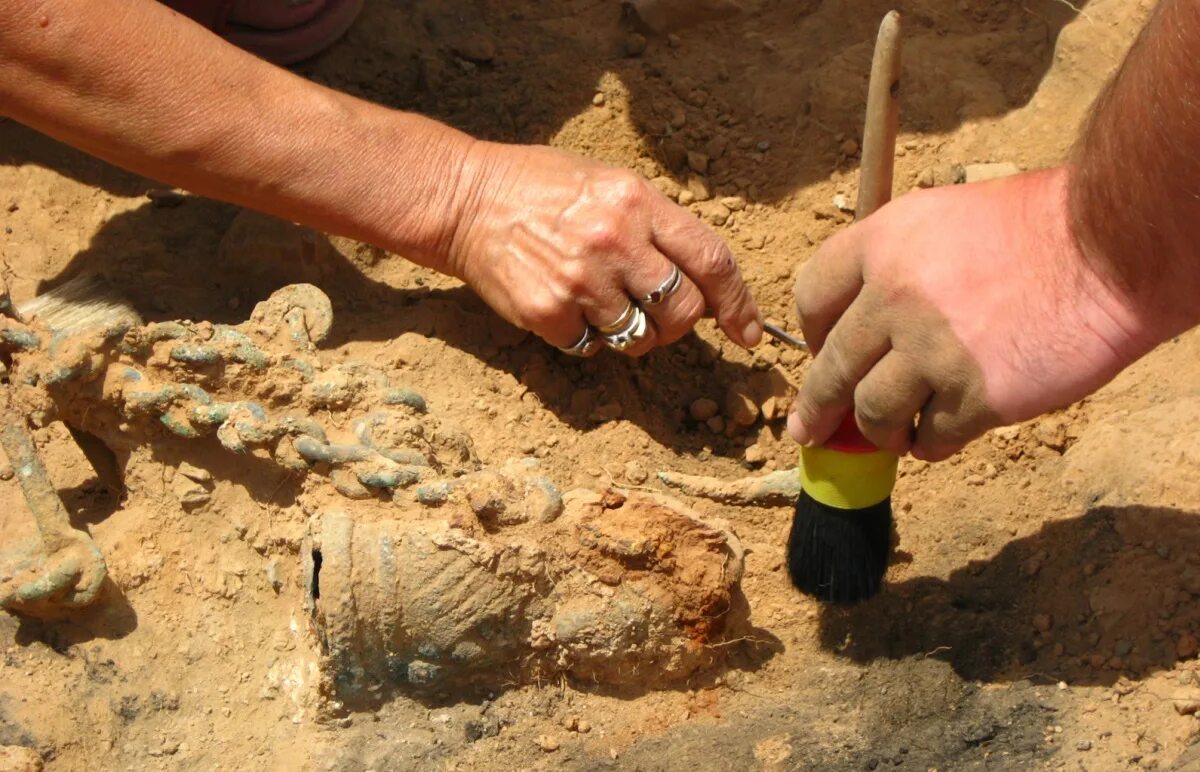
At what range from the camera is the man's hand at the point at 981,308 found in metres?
1.46

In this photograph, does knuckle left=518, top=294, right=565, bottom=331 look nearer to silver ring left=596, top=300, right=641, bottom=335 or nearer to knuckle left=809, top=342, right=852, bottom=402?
silver ring left=596, top=300, right=641, bottom=335

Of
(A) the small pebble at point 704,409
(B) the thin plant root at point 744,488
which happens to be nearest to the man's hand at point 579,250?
(A) the small pebble at point 704,409

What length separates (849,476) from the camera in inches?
74.0

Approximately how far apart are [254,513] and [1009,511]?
49.1 inches

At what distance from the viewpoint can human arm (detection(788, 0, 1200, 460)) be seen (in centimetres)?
133

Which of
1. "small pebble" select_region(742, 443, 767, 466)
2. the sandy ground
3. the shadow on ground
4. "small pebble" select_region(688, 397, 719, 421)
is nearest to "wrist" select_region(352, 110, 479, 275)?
the sandy ground

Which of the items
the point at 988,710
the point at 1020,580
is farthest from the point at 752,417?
the point at 988,710

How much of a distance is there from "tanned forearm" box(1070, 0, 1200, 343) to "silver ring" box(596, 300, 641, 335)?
0.86 metres

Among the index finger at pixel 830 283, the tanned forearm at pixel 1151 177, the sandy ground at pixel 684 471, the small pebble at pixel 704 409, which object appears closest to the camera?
the tanned forearm at pixel 1151 177

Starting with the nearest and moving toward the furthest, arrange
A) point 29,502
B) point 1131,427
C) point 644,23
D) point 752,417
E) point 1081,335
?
point 1081,335, point 29,502, point 1131,427, point 752,417, point 644,23

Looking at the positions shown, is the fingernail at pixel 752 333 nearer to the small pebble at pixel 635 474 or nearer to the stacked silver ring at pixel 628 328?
the stacked silver ring at pixel 628 328

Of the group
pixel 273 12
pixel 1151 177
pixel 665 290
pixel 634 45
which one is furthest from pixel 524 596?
pixel 273 12

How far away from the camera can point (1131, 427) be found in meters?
2.05

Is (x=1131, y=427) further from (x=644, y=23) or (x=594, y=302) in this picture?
(x=644, y=23)
